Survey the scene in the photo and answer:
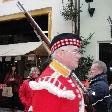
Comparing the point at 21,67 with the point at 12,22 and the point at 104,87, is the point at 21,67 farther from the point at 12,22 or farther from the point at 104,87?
the point at 104,87

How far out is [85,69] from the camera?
11711 mm

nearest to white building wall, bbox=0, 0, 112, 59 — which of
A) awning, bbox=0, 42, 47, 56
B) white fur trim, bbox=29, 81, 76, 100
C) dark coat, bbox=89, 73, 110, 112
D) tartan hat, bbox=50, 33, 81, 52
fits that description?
awning, bbox=0, 42, 47, 56

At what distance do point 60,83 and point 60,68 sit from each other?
0.48 ft

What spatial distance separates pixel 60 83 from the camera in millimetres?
3564

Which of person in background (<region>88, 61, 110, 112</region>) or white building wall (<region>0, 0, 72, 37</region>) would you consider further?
white building wall (<region>0, 0, 72, 37</region>)

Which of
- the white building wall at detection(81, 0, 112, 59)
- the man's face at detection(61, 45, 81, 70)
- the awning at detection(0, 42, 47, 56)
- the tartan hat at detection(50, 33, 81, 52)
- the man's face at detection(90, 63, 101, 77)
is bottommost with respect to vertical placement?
the man's face at detection(90, 63, 101, 77)

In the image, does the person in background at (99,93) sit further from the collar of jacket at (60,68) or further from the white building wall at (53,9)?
the white building wall at (53,9)

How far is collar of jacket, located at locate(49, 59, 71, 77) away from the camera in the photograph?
3629 millimetres

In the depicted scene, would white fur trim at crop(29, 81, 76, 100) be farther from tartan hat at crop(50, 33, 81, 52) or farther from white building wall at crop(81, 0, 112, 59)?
white building wall at crop(81, 0, 112, 59)

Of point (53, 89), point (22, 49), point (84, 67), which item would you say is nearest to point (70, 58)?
point (53, 89)

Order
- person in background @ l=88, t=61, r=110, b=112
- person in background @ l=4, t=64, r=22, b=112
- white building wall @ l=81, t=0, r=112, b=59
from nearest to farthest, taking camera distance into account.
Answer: person in background @ l=88, t=61, r=110, b=112 → white building wall @ l=81, t=0, r=112, b=59 → person in background @ l=4, t=64, r=22, b=112

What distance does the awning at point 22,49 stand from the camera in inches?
550

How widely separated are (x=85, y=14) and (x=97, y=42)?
1.09 m

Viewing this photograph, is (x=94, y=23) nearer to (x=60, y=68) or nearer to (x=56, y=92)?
(x=60, y=68)
